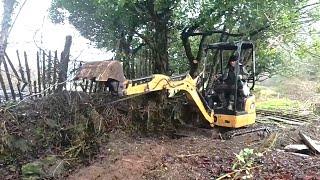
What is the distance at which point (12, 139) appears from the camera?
22.9ft

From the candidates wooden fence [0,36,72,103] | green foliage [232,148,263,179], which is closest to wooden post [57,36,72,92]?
wooden fence [0,36,72,103]

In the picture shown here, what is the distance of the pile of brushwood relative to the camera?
6.80 metres

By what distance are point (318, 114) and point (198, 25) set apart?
5998 millimetres

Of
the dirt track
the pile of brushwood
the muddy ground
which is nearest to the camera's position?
the dirt track

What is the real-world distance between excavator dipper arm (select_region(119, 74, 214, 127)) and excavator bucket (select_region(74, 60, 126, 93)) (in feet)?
0.57

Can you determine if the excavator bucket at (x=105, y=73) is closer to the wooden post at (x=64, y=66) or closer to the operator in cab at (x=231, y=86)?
the wooden post at (x=64, y=66)

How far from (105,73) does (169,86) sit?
201 cm

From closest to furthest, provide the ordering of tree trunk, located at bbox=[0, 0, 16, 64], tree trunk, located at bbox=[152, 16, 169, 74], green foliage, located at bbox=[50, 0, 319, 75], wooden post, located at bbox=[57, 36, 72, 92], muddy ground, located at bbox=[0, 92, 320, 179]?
muddy ground, located at bbox=[0, 92, 320, 179] < wooden post, located at bbox=[57, 36, 72, 92] < green foliage, located at bbox=[50, 0, 319, 75] < tree trunk, located at bbox=[0, 0, 16, 64] < tree trunk, located at bbox=[152, 16, 169, 74]

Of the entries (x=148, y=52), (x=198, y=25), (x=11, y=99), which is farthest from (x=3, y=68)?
(x=198, y=25)

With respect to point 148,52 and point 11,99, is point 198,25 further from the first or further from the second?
point 11,99

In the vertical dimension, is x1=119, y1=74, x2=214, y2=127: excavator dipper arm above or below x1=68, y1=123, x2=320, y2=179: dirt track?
above

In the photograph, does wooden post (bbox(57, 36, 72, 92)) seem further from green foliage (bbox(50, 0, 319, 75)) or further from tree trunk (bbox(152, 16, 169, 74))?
tree trunk (bbox(152, 16, 169, 74))

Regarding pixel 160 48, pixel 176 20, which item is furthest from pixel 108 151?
pixel 176 20

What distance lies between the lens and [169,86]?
8109mm
